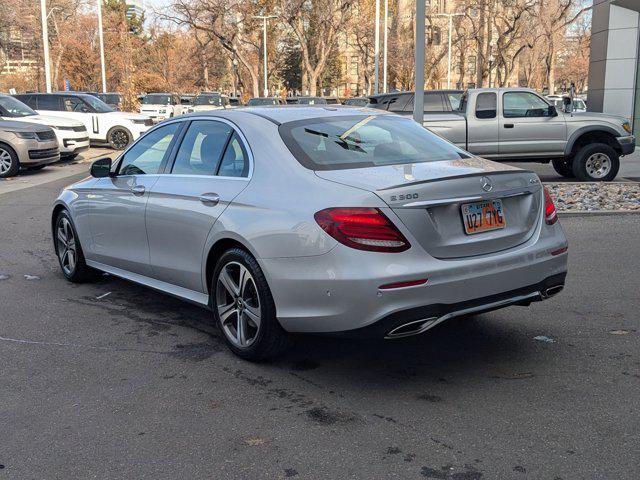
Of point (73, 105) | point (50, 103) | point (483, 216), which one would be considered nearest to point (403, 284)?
point (483, 216)

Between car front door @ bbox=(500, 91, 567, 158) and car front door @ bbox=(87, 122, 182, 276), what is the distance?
10.1 m

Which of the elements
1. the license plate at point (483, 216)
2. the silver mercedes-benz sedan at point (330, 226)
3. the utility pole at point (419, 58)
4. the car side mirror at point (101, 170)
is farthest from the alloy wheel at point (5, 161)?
the license plate at point (483, 216)

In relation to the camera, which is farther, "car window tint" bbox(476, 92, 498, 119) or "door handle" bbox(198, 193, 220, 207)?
"car window tint" bbox(476, 92, 498, 119)

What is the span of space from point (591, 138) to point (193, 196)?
37.3ft

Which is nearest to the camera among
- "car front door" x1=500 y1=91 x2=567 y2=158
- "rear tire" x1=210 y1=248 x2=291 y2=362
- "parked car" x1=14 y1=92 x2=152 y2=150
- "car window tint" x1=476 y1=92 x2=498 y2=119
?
"rear tire" x1=210 y1=248 x2=291 y2=362

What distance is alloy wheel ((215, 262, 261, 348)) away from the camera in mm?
4586

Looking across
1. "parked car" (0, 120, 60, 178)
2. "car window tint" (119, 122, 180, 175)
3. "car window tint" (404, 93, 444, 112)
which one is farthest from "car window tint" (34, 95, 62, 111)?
"car window tint" (119, 122, 180, 175)

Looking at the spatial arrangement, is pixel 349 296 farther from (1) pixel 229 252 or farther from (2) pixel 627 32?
(2) pixel 627 32

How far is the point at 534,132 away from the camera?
14.5 meters

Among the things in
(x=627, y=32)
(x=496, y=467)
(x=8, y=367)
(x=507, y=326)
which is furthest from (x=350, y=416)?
(x=627, y=32)

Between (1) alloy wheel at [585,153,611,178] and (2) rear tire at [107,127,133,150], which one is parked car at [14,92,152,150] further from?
A: (1) alloy wheel at [585,153,611,178]

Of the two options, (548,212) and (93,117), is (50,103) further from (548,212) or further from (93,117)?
(548,212)

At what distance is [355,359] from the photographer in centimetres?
482

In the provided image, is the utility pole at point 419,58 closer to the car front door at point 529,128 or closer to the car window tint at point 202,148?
the car front door at point 529,128
